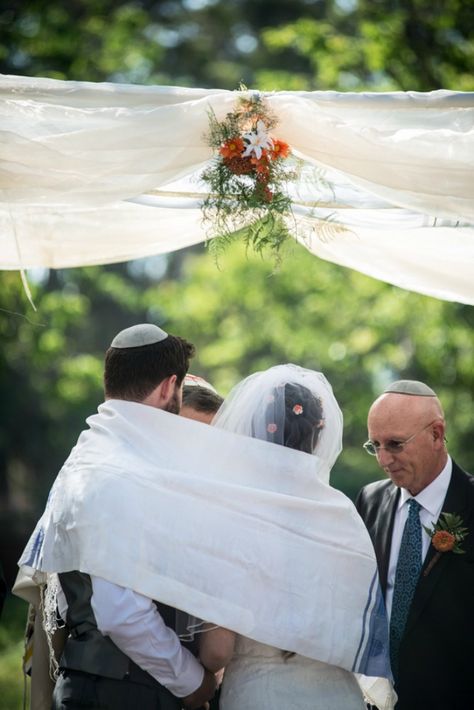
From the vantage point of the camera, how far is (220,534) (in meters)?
3.58

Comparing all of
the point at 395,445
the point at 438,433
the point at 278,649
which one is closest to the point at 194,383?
the point at 395,445

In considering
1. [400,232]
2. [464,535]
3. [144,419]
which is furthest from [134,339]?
[464,535]

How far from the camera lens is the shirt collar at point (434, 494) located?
4.59m

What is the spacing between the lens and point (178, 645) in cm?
361

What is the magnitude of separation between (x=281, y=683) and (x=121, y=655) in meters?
0.62

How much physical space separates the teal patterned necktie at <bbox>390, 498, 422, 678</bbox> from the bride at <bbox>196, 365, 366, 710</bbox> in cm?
60

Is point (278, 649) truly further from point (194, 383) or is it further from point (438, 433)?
point (194, 383)

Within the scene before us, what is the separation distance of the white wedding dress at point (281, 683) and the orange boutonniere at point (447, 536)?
2.78ft

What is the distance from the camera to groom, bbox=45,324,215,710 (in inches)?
138

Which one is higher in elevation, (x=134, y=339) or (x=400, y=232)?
(x=400, y=232)

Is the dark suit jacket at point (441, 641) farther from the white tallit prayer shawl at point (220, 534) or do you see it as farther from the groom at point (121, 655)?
the groom at point (121, 655)

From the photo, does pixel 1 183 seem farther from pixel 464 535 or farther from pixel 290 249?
pixel 464 535

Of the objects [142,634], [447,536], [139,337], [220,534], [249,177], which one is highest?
[249,177]

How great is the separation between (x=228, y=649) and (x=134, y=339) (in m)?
1.24
